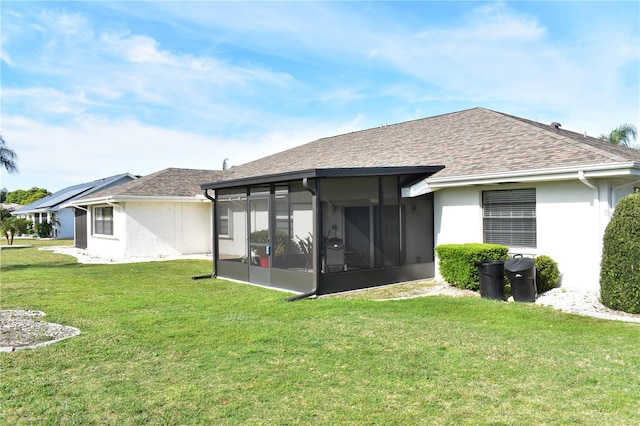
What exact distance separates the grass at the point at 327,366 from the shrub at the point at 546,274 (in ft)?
4.70

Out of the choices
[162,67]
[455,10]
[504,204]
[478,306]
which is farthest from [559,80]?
[162,67]

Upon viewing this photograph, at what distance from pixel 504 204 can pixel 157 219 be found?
15814 millimetres

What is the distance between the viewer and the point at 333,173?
10125 millimetres

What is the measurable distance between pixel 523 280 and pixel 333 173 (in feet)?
14.6

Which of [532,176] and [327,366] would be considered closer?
[327,366]

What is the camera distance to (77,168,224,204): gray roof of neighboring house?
21344mm

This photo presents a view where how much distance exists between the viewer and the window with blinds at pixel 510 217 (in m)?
10.6

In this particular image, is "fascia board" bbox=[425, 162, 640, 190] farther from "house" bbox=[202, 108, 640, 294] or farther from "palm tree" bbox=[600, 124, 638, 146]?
"palm tree" bbox=[600, 124, 638, 146]

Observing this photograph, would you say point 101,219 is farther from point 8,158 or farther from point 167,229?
point 8,158

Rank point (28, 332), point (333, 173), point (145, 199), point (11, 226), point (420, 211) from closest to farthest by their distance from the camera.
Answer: point (28, 332) < point (333, 173) < point (420, 211) < point (145, 199) < point (11, 226)

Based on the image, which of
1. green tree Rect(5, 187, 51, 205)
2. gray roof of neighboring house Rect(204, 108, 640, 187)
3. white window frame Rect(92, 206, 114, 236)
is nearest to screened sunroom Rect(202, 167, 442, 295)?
gray roof of neighboring house Rect(204, 108, 640, 187)

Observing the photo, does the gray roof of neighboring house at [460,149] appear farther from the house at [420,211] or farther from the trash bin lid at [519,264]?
the trash bin lid at [519,264]

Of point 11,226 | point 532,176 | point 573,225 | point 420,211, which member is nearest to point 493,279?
point 573,225

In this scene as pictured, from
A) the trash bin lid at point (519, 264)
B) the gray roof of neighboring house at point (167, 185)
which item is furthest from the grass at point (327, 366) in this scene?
the gray roof of neighboring house at point (167, 185)
